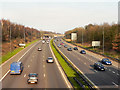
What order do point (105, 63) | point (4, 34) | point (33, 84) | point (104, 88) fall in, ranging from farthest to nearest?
1. point (4, 34)
2. point (105, 63)
3. point (33, 84)
4. point (104, 88)

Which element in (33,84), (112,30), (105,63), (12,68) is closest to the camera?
(33,84)

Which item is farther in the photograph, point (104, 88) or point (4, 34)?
point (4, 34)

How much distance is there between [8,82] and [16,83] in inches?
57.6

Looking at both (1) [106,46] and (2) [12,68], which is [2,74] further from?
(1) [106,46]

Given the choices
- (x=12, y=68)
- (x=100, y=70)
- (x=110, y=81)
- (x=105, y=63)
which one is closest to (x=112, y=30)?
(x=105, y=63)

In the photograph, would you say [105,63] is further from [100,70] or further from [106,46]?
[106,46]

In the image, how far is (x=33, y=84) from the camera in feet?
75.5

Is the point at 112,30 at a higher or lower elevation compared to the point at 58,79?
higher

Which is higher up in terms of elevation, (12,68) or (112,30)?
(112,30)

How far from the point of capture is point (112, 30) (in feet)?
221

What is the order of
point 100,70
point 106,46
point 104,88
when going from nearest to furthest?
point 104,88
point 100,70
point 106,46

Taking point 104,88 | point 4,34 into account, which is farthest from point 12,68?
point 4,34

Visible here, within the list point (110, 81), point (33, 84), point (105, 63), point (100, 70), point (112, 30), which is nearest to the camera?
point (33, 84)

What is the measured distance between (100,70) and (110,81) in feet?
26.9
